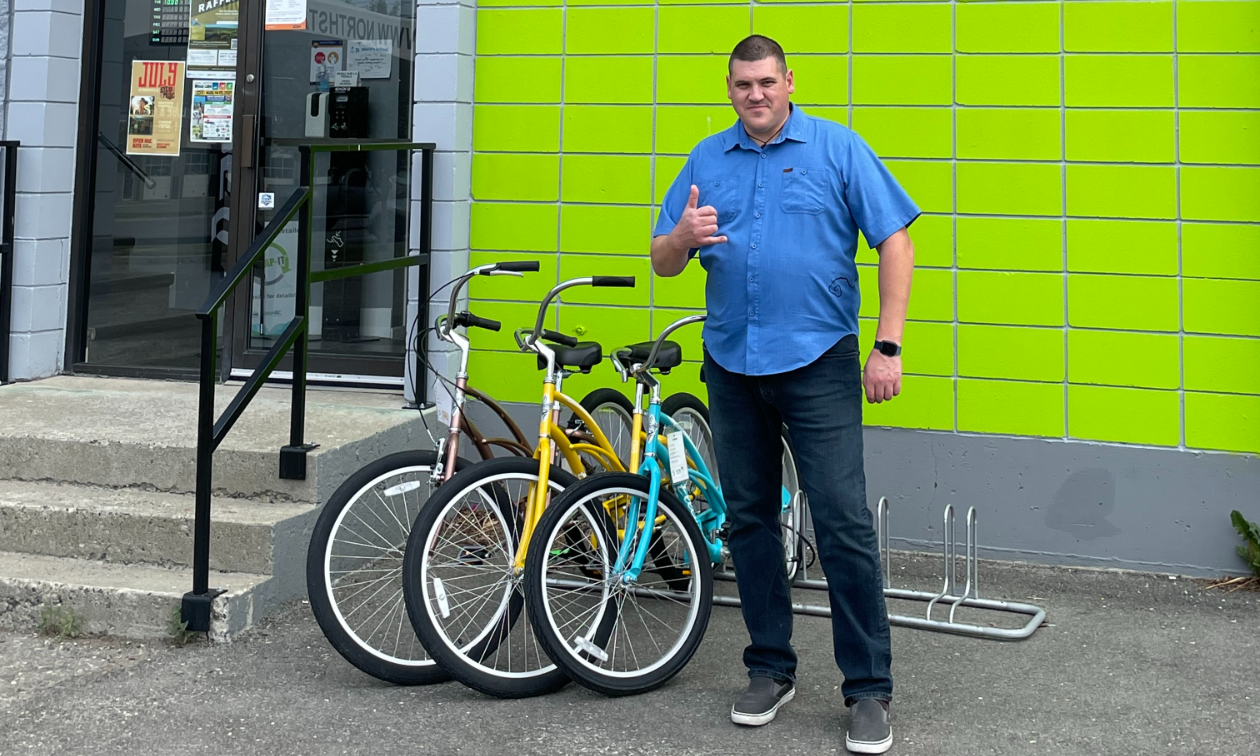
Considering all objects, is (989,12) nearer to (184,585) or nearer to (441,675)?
(441,675)

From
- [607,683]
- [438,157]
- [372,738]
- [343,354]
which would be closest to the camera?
[372,738]

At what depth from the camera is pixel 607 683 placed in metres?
4.03

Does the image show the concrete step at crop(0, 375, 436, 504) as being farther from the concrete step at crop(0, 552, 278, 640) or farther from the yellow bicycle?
the yellow bicycle

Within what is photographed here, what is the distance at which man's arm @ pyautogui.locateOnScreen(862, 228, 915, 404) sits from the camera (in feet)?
12.1

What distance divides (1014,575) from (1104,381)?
880mm

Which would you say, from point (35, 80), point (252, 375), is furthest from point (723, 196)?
point (35, 80)

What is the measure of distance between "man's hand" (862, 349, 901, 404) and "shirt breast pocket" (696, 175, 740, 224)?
58cm

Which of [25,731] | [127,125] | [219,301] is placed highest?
[127,125]

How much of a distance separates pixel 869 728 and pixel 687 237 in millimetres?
1443

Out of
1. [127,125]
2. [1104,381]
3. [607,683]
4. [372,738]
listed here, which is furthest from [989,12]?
[127,125]

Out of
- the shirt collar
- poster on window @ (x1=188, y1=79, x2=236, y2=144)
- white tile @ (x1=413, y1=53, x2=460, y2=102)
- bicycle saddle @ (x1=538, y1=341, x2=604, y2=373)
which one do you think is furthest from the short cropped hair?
poster on window @ (x1=188, y1=79, x2=236, y2=144)

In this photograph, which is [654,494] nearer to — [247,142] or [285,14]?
[247,142]

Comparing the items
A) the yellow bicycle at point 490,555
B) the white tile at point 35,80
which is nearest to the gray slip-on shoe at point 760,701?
the yellow bicycle at point 490,555

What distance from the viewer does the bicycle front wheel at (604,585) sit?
13.0 feet
